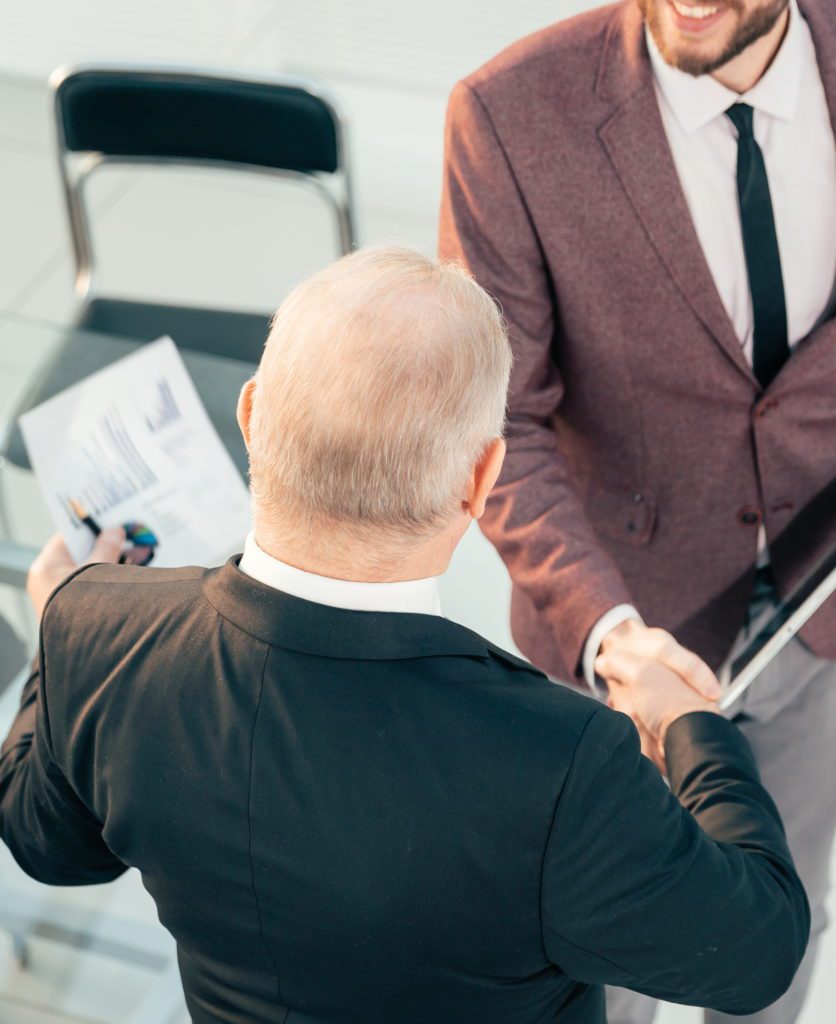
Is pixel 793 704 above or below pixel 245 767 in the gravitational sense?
below

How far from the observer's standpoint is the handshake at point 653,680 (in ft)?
4.15

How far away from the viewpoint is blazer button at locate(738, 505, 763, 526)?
1530 mm

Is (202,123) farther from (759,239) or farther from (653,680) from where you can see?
(653,680)

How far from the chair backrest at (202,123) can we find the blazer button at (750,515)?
1114 millimetres

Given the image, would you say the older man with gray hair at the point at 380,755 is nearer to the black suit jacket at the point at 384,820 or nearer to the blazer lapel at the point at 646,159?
the black suit jacket at the point at 384,820

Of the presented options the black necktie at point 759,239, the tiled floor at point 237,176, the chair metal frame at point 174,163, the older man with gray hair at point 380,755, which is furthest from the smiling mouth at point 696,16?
the tiled floor at point 237,176

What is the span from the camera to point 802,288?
140 centimetres

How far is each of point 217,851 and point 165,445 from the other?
2.75 feet

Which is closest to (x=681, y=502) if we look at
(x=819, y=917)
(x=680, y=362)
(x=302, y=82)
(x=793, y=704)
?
(x=680, y=362)

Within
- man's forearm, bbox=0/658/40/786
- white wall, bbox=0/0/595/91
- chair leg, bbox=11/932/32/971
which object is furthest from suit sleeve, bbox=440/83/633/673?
white wall, bbox=0/0/595/91

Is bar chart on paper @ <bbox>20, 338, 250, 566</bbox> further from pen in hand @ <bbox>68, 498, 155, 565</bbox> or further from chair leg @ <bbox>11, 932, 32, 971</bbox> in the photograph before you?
chair leg @ <bbox>11, 932, 32, 971</bbox>

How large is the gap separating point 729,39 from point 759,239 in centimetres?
22

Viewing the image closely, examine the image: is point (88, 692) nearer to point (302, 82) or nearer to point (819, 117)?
point (819, 117)

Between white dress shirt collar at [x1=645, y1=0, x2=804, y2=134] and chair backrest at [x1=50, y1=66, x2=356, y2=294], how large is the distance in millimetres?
991
